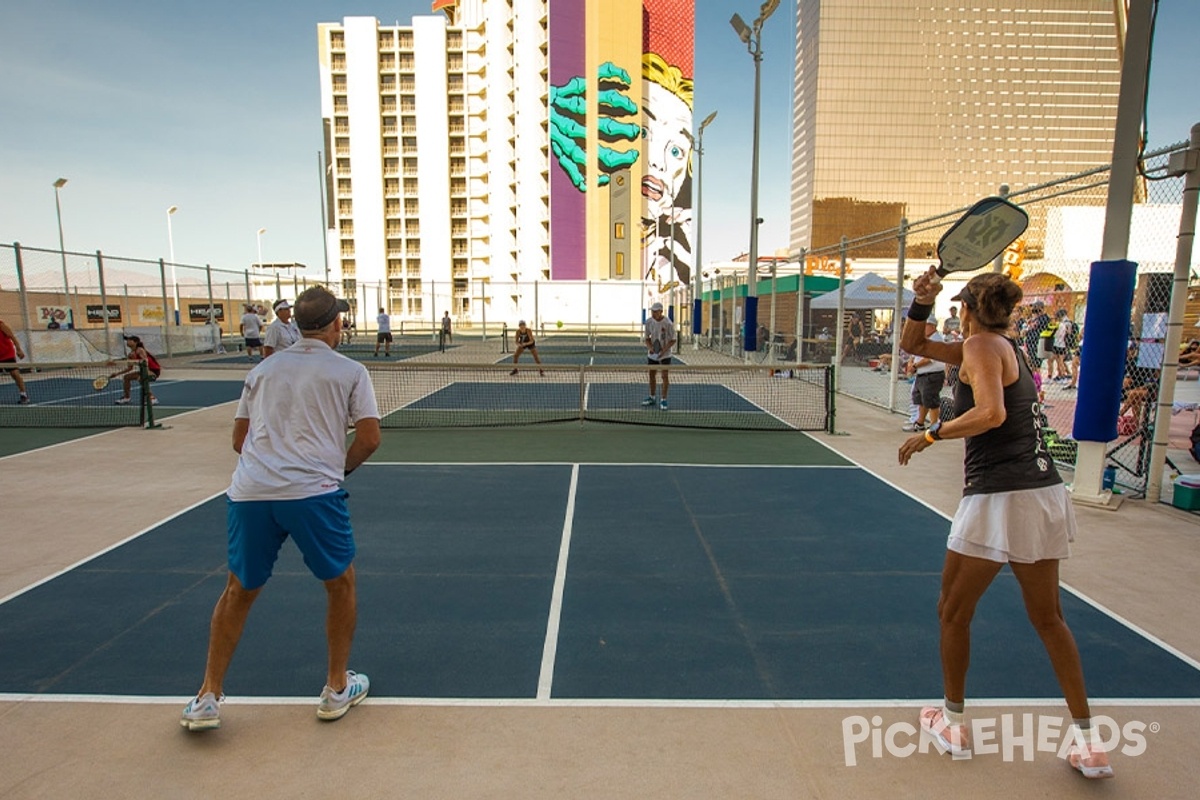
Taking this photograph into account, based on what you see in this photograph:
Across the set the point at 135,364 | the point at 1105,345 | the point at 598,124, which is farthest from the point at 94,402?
the point at 598,124

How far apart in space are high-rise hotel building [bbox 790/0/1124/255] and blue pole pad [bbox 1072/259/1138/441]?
13325 cm

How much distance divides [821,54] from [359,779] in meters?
148

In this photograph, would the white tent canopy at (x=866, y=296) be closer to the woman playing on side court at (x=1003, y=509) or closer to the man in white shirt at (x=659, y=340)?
the man in white shirt at (x=659, y=340)

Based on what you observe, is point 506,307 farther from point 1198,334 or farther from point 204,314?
point 1198,334

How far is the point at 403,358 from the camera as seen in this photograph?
26.0 meters

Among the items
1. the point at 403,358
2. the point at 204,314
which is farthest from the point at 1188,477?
the point at 204,314

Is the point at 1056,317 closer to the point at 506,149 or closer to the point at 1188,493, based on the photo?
the point at 1188,493

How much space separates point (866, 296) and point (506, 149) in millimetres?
55384

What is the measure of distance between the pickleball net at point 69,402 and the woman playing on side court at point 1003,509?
11.4 m

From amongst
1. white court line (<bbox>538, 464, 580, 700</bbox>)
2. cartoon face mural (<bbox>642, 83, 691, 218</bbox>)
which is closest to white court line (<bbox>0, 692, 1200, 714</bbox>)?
white court line (<bbox>538, 464, 580, 700</bbox>)

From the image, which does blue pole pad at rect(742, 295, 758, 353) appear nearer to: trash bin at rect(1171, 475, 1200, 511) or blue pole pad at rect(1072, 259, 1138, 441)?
blue pole pad at rect(1072, 259, 1138, 441)

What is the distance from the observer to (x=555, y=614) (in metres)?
4.48

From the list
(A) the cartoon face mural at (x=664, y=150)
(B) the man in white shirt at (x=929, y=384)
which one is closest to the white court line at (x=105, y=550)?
(B) the man in white shirt at (x=929, y=384)

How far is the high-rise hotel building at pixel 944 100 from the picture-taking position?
420 feet
